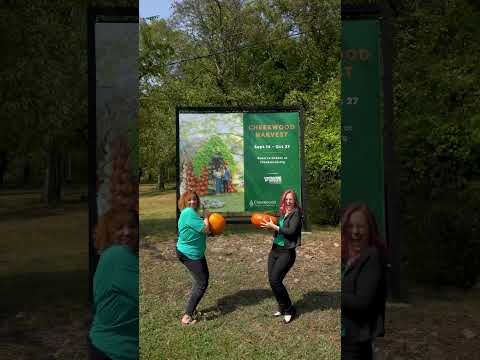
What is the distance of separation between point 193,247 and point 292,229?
2.27 feet

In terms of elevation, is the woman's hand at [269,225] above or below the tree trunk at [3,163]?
below

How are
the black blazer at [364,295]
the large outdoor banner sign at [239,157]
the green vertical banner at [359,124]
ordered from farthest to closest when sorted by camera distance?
the green vertical banner at [359,124], the large outdoor banner sign at [239,157], the black blazer at [364,295]

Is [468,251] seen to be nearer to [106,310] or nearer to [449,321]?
[449,321]

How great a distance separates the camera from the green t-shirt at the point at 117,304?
11.5 ft

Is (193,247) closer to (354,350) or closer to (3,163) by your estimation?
(354,350)

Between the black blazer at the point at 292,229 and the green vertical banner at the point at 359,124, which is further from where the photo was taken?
the green vertical banner at the point at 359,124

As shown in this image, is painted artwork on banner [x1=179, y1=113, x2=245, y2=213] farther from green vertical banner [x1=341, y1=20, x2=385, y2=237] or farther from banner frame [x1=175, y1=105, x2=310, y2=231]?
green vertical banner [x1=341, y1=20, x2=385, y2=237]

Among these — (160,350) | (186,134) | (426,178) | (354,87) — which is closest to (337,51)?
(354,87)

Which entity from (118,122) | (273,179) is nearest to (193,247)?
(273,179)

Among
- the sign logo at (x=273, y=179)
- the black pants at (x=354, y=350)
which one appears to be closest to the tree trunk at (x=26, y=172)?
the sign logo at (x=273, y=179)

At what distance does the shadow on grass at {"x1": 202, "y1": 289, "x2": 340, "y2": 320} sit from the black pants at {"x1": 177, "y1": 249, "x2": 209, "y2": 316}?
4.2 inches

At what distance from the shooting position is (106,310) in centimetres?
367

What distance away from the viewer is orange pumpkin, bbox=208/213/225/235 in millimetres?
3488

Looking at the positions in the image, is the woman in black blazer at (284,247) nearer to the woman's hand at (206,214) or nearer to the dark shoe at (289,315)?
the dark shoe at (289,315)
